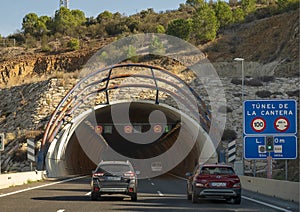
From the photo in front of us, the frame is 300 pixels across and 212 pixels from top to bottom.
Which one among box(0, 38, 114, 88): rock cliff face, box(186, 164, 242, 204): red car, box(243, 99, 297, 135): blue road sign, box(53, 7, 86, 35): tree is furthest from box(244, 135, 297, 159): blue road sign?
box(53, 7, 86, 35): tree

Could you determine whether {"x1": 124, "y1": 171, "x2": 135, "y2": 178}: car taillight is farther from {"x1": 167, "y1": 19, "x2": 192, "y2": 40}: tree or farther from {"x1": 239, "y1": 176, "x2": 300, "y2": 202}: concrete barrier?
{"x1": 167, "y1": 19, "x2": 192, "y2": 40}: tree

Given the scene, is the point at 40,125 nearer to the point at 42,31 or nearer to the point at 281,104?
the point at 281,104

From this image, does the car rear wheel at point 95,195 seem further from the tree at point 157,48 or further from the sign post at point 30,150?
the tree at point 157,48

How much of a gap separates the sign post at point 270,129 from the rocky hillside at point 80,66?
931cm

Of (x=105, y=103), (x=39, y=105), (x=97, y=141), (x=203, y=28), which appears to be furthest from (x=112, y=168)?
(x=203, y=28)

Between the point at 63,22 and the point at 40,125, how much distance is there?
8633cm

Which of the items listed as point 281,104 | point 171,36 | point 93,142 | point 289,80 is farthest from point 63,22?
point 281,104

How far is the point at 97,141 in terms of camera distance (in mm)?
70562

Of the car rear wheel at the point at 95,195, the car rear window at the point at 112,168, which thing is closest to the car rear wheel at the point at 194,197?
the car rear window at the point at 112,168

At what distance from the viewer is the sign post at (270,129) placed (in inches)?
1063

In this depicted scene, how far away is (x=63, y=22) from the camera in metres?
138

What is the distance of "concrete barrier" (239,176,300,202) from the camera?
2153 cm

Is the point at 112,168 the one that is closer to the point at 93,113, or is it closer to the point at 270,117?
the point at 270,117

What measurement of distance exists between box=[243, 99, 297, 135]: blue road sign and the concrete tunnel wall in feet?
58.8
